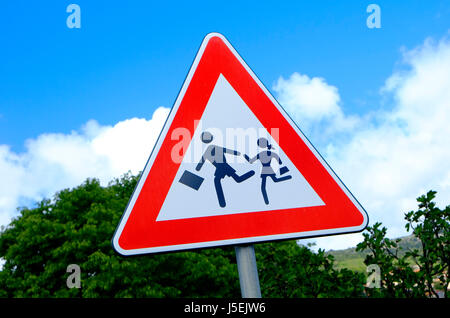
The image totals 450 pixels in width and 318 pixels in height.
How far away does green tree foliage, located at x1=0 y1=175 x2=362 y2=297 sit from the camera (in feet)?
53.9

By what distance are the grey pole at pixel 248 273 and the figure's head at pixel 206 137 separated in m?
0.42

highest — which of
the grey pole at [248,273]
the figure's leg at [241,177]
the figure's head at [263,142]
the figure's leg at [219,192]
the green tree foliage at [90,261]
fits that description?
the green tree foliage at [90,261]

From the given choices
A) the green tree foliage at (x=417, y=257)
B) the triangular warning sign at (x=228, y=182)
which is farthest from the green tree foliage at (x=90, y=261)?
the triangular warning sign at (x=228, y=182)

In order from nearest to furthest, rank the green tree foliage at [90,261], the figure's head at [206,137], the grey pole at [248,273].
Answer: the grey pole at [248,273] < the figure's head at [206,137] < the green tree foliage at [90,261]

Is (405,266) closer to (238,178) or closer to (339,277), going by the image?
(339,277)

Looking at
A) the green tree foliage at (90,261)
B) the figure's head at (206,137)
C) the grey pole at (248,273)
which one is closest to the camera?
the grey pole at (248,273)

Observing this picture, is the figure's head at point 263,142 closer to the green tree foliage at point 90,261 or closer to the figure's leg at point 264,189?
the figure's leg at point 264,189

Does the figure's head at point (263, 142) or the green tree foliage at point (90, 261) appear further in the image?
the green tree foliage at point (90, 261)

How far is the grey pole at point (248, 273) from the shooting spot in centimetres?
129

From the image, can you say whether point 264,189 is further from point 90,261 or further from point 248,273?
point 90,261

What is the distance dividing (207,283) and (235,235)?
18.7 metres

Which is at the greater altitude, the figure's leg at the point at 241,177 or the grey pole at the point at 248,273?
the figure's leg at the point at 241,177

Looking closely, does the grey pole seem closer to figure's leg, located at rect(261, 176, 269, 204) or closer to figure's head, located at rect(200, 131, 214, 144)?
figure's leg, located at rect(261, 176, 269, 204)

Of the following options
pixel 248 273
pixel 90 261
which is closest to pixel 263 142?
pixel 248 273
